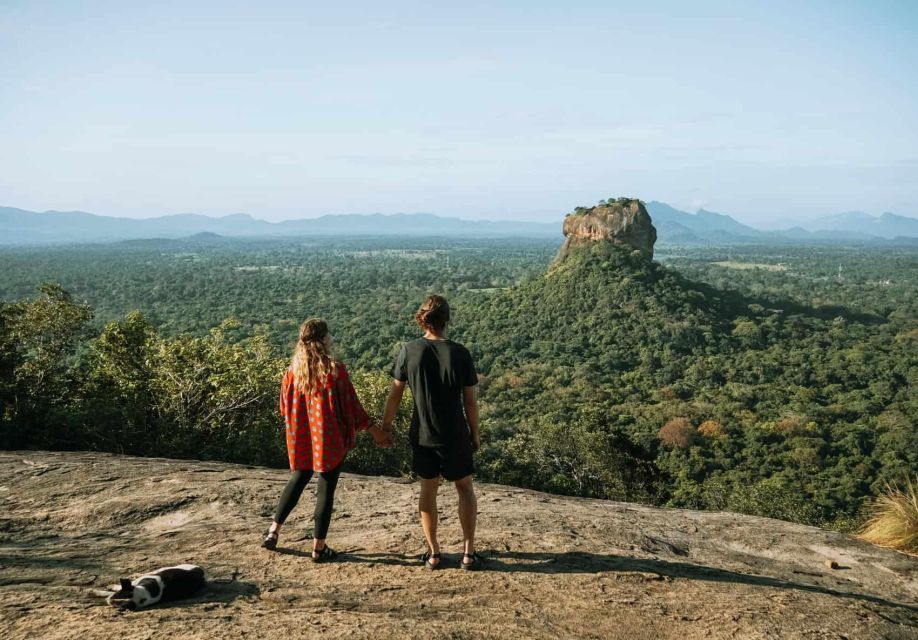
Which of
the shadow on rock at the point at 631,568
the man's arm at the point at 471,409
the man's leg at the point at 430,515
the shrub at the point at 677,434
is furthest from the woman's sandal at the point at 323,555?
the shrub at the point at 677,434

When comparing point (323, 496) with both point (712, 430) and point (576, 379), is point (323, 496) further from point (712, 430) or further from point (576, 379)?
point (576, 379)

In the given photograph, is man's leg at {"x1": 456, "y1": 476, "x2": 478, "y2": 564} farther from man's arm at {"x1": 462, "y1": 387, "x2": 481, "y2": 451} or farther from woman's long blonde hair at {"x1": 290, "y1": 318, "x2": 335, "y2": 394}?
woman's long blonde hair at {"x1": 290, "y1": 318, "x2": 335, "y2": 394}

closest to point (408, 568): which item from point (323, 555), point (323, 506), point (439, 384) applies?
point (323, 555)

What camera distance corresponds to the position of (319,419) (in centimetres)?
441

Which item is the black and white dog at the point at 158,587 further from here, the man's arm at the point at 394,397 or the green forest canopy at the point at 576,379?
the green forest canopy at the point at 576,379

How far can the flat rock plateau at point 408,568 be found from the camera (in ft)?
11.9

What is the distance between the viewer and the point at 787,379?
40.7 meters

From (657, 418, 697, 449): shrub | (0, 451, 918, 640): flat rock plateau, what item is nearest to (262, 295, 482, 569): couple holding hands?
(0, 451, 918, 640): flat rock plateau

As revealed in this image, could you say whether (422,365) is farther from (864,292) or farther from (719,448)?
(864,292)

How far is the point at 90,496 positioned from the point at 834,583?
6999mm

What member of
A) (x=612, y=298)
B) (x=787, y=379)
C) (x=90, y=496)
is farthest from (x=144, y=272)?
(x=90, y=496)

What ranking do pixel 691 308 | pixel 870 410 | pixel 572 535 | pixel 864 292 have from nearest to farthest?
pixel 572 535 → pixel 870 410 → pixel 691 308 → pixel 864 292

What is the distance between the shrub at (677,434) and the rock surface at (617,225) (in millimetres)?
32099

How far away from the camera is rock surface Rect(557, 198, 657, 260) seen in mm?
58750
